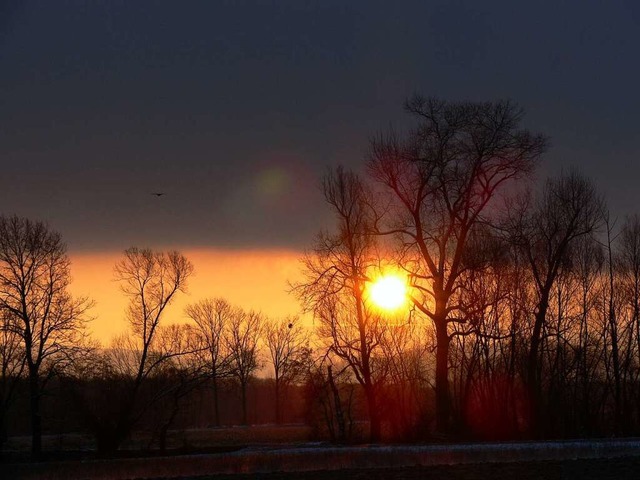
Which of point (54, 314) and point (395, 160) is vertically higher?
point (395, 160)

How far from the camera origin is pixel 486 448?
2883 cm

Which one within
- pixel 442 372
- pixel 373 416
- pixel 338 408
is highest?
pixel 442 372

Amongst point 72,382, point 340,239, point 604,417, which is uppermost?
point 340,239

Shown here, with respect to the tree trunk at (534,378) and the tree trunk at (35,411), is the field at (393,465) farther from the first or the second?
the tree trunk at (534,378)

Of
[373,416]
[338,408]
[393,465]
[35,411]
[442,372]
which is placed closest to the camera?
[393,465]

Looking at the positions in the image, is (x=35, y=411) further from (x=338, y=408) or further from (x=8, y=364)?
(x=338, y=408)

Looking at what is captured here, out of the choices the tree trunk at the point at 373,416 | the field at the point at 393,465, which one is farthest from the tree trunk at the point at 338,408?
the field at the point at 393,465

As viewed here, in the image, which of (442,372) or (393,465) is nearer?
(393,465)

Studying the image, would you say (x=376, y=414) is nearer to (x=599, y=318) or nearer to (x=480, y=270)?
(x=480, y=270)

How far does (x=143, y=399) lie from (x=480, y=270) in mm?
22203

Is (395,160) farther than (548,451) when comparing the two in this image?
Yes

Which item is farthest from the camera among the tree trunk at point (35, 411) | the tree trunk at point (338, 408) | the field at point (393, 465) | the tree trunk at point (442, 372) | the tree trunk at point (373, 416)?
the tree trunk at point (338, 408)

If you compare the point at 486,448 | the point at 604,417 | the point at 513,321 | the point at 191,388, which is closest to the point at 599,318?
the point at 604,417

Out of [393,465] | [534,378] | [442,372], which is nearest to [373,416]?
[442,372]
